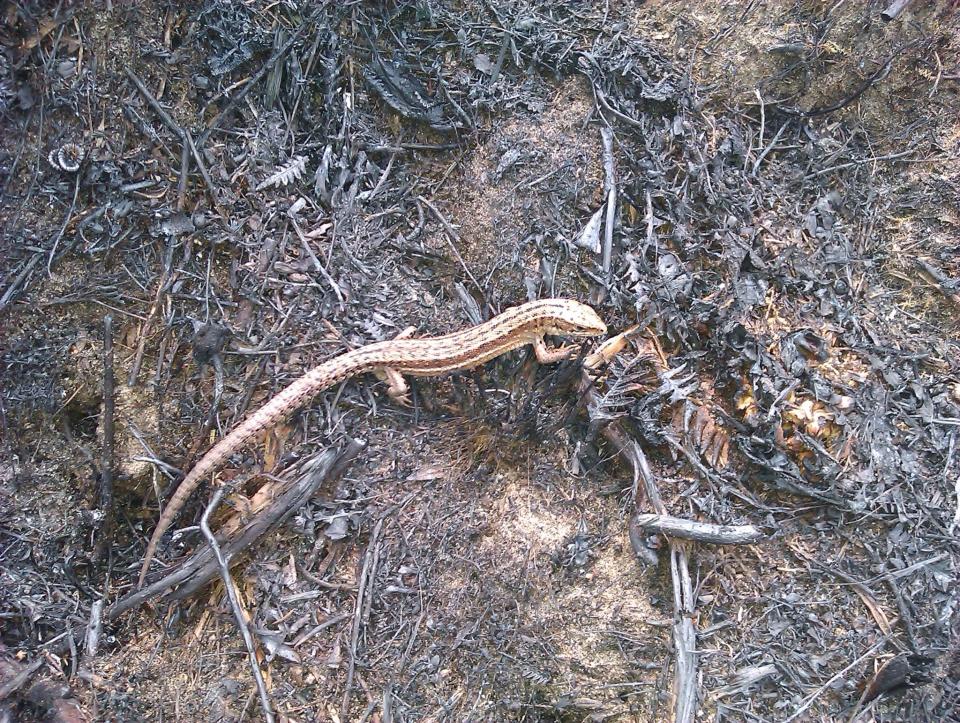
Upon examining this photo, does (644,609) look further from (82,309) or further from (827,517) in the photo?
(82,309)

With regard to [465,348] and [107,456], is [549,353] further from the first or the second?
[107,456]

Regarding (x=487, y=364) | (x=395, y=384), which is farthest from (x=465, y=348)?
(x=395, y=384)

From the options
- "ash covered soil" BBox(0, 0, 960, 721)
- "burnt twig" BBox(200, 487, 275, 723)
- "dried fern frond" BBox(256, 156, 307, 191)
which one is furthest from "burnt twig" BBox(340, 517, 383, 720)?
"dried fern frond" BBox(256, 156, 307, 191)

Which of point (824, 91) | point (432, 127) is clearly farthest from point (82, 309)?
point (824, 91)

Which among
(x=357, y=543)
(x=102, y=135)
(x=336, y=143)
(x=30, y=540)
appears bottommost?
(x=357, y=543)

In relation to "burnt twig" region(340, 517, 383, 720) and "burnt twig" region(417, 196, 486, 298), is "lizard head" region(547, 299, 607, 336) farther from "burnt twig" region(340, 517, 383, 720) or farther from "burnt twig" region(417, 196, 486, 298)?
"burnt twig" region(340, 517, 383, 720)

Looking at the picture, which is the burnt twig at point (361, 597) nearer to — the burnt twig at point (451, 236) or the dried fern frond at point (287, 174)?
the burnt twig at point (451, 236)
